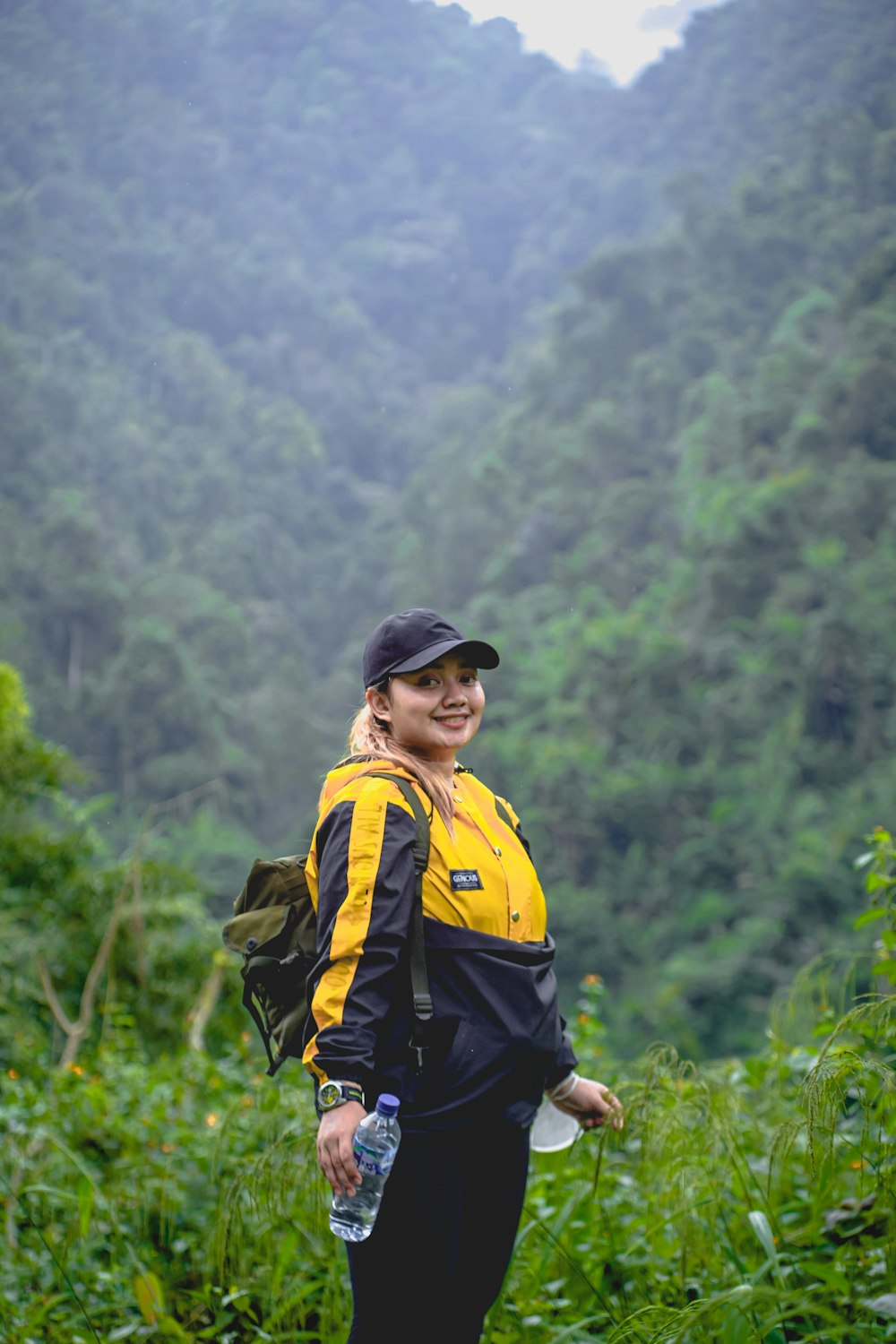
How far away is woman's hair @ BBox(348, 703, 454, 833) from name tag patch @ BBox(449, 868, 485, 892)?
49mm

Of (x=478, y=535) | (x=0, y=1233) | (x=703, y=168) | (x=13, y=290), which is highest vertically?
(x=703, y=168)

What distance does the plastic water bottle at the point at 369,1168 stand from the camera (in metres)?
1.32

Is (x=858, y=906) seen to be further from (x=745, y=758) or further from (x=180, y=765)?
(x=180, y=765)

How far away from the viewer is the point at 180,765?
30.1 meters

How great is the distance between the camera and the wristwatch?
1300 mm

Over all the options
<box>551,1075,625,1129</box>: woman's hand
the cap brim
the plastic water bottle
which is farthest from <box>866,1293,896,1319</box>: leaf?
the cap brim

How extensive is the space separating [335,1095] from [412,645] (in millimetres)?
511

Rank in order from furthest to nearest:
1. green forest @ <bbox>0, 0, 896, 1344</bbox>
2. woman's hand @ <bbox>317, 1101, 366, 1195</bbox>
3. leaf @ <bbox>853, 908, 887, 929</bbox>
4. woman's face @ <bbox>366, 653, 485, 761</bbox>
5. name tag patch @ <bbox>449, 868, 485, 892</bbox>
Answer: green forest @ <bbox>0, 0, 896, 1344</bbox>
leaf @ <bbox>853, 908, 887, 929</bbox>
woman's face @ <bbox>366, 653, 485, 761</bbox>
name tag patch @ <bbox>449, 868, 485, 892</bbox>
woman's hand @ <bbox>317, 1101, 366, 1195</bbox>

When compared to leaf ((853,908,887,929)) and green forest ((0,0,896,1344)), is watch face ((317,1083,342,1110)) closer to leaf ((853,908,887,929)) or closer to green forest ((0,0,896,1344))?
green forest ((0,0,896,1344))

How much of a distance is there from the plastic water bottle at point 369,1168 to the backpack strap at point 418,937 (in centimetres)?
7

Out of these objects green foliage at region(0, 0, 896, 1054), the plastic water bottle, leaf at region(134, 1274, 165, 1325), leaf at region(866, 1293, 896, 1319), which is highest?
green foliage at region(0, 0, 896, 1054)

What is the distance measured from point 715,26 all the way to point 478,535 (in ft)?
103

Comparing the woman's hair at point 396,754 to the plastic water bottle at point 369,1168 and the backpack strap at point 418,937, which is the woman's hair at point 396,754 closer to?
the backpack strap at point 418,937

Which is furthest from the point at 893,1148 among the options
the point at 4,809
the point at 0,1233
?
the point at 4,809
